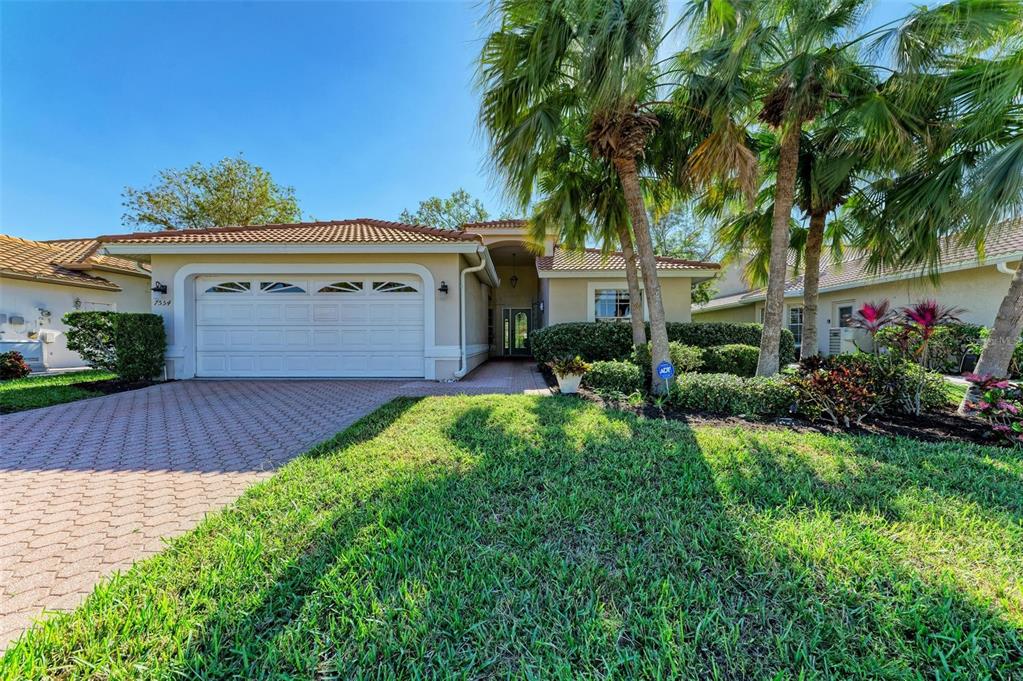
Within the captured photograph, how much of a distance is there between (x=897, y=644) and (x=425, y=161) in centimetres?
1586

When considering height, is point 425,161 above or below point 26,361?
above

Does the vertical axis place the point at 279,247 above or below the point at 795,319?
above

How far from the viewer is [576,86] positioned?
627 cm

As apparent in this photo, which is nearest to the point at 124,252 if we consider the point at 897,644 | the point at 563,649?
the point at 563,649

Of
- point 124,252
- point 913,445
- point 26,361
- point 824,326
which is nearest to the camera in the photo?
point 913,445

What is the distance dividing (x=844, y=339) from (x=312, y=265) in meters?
18.1

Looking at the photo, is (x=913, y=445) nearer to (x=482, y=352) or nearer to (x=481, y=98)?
(x=481, y=98)

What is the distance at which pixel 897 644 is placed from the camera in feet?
5.91

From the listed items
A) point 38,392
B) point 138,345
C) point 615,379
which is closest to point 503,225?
point 615,379

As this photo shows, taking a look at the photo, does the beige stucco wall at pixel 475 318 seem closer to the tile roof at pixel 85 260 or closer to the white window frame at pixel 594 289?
the white window frame at pixel 594 289

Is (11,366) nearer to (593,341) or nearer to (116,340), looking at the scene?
(116,340)

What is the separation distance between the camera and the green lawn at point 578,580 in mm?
1726

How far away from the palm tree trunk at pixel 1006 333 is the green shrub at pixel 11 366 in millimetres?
20792

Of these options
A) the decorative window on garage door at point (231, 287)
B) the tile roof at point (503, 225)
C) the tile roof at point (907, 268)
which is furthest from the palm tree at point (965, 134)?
the decorative window on garage door at point (231, 287)
